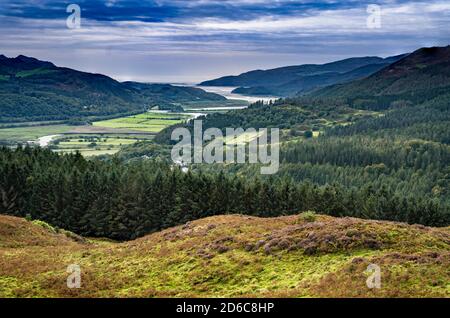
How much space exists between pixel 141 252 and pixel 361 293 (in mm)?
22733

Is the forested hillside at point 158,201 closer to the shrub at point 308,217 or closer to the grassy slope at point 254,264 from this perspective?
the shrub at point 308,217

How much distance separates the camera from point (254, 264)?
3447 centimetres

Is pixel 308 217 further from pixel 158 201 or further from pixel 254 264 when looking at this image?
pixel 158 201

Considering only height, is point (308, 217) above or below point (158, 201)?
above

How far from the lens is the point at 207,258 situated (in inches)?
1458

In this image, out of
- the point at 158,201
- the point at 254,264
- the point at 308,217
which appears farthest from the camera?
the point at 158,201

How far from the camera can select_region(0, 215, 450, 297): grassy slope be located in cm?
2797

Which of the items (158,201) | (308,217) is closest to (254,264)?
(308,217)

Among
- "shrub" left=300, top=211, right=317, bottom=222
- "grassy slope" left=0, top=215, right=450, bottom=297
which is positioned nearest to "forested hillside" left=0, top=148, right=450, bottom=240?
"shrub" left=300, top=211, right=317, bottom=222

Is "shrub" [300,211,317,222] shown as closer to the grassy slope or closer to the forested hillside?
the grassy slope

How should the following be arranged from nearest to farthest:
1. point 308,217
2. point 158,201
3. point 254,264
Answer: point 254,264, point 308,217, point 158,201

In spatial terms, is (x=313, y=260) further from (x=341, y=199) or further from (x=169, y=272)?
(x=341, y=199)

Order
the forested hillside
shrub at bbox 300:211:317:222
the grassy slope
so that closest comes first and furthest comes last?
the grassy slope, shrub at bbox 300:211:317:222, the forested hillside

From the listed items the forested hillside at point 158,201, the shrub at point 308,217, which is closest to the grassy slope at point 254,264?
the shrub at point 308,217
